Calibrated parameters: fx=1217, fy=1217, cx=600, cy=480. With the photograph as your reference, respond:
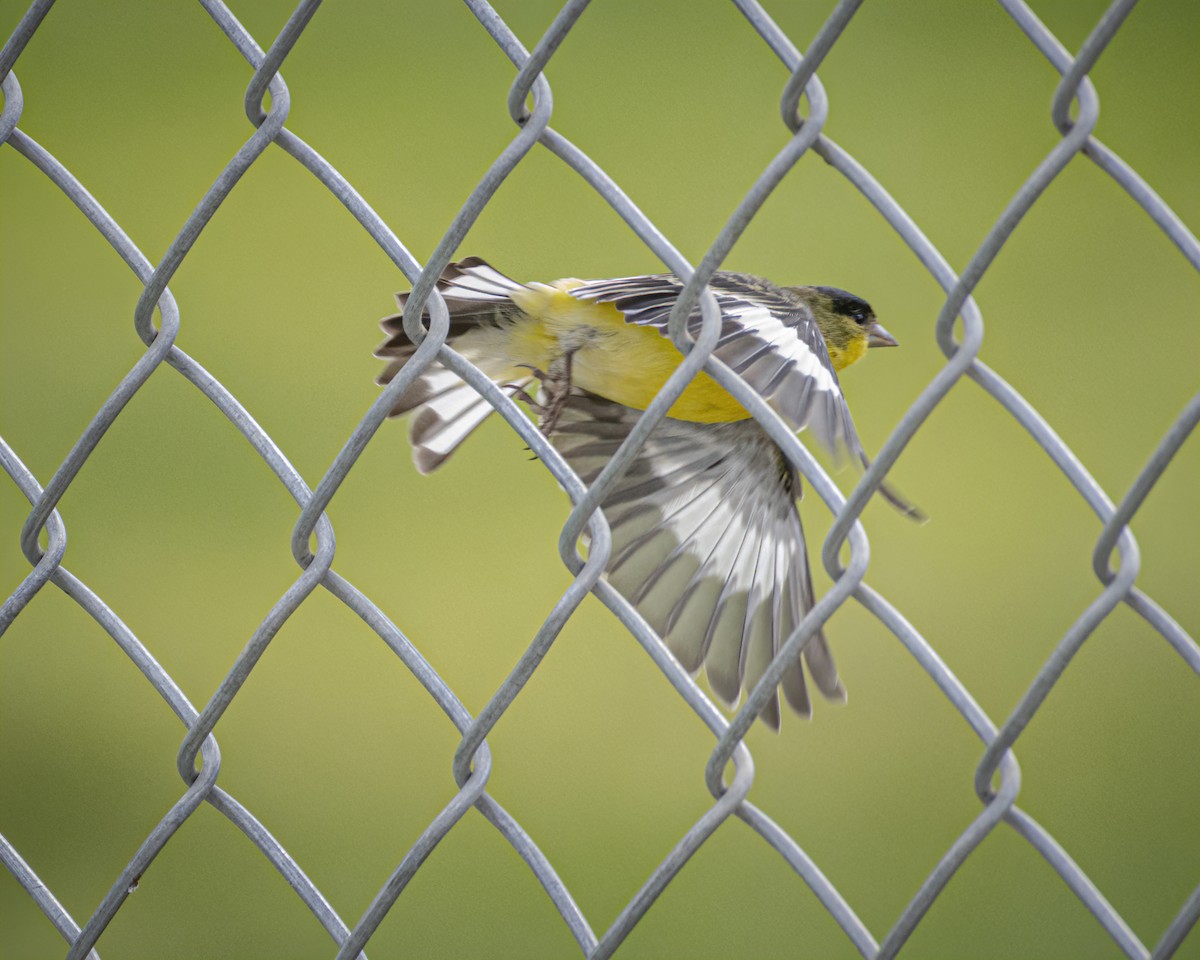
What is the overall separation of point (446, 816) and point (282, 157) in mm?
3474

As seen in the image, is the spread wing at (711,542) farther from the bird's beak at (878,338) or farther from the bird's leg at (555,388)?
the bird's beak at (878,338)

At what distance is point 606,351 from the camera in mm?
1604

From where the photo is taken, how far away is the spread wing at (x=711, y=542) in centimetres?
145

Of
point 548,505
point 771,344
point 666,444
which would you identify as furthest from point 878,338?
point 548,505

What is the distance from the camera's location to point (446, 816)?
741 mm

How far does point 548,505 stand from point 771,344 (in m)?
2.43

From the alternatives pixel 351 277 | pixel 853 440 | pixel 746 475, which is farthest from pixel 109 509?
pixel 853 440

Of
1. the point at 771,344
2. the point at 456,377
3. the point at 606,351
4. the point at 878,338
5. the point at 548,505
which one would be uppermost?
the point at 878,338

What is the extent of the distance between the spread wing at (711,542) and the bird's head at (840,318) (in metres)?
0.21

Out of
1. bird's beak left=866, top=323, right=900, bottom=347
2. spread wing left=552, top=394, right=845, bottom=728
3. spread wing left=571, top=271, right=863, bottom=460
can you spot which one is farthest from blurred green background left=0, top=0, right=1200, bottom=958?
spread wing left=571, top=271, right=863, bottom=460

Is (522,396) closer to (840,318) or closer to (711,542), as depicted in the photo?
(711,542)

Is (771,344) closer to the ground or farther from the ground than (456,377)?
farther from the ground

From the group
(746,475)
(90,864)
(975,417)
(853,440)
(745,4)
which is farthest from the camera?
(975,417)

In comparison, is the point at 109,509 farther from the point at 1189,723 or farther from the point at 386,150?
the point at 1189,723
